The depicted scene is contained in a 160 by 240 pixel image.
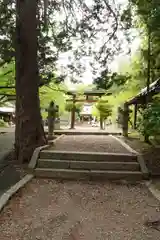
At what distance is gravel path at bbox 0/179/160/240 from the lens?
4.14m

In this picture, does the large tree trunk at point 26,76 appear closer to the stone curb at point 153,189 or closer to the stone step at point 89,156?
the stone step at point 89,156

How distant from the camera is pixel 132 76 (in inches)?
750

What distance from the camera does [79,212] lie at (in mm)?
5016

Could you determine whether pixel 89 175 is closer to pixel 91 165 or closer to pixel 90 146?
pixel 91 165

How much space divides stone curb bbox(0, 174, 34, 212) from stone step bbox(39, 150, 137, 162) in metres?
1.19

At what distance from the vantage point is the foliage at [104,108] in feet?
76.2

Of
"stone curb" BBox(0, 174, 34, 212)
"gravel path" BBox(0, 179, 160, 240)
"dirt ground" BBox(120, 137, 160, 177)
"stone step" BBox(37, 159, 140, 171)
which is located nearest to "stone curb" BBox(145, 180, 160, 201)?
"gravel path" BBox(0, 179, 160, 240)

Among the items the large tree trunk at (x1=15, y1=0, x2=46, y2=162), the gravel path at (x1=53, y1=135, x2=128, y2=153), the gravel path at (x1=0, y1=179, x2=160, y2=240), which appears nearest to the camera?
the gravel path at (x1=0, y1=179, x2=160, y2=240)

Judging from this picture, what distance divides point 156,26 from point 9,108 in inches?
991

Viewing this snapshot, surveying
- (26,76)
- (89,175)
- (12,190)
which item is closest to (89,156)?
(89,175)

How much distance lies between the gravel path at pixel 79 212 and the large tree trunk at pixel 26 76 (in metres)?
2.19

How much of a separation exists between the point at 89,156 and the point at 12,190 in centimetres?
278

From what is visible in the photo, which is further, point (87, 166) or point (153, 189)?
point (87, 166)

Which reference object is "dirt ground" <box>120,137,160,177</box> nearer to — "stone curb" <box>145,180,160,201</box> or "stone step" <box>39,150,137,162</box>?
"stone step" <box>39,150,137,162</box>
